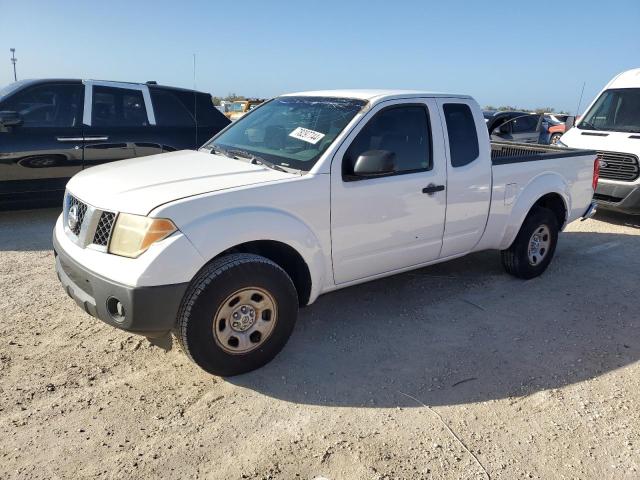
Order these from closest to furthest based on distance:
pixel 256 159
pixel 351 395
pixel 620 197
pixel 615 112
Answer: pixel 351 395
pixel 256 159
pixel 620 197
pixel 615 112

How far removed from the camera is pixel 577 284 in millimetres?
5086

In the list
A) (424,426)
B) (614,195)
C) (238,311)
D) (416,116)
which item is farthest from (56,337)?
(614,195)

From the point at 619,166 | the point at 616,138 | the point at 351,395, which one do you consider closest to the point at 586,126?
the point at 616,138

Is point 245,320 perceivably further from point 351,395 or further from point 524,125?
point 524,125

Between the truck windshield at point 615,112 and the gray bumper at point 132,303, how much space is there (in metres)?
7.75

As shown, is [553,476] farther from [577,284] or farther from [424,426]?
[577,284]

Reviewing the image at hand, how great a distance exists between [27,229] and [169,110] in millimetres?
2420

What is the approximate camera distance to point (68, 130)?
6348 mm

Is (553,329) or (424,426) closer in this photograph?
(424,426)

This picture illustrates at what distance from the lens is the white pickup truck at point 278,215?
2822 millimetres

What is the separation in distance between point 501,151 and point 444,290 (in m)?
2.16

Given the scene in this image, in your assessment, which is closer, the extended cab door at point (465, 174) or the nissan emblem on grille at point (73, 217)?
the nissan emblem on grille at point (73, 217)

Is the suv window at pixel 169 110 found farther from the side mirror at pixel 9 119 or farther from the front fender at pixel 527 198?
the front fender at pixel 527 198

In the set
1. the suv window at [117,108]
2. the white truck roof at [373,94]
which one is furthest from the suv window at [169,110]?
the white truck roof at [373,94]
